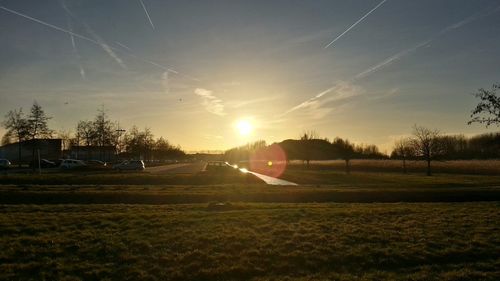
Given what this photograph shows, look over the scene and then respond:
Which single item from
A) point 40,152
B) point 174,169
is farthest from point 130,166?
point 40,152

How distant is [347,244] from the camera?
1329 cm

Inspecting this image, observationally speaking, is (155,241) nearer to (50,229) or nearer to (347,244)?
(50,229)

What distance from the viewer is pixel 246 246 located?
12922 millimetres

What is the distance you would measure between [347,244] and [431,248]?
2499 millimetres

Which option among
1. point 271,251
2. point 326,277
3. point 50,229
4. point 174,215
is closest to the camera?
point 326,277

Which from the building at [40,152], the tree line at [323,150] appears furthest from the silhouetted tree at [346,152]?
the building at [40,152]

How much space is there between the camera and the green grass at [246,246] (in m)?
10.7

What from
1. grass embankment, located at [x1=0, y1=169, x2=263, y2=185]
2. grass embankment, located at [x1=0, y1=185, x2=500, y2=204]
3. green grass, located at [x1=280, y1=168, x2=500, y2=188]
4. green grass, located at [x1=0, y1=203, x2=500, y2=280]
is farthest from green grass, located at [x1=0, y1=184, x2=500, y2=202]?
green grass, located at [x1=0, y1=203, x2=500, y2=280]

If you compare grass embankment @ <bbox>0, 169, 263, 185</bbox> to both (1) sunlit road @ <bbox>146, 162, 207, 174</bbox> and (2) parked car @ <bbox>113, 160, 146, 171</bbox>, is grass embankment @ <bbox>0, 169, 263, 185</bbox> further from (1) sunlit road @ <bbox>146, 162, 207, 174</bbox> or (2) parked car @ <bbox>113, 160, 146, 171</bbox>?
(2) parked car @ <bbox>113, 160, 146, 171</bbox>

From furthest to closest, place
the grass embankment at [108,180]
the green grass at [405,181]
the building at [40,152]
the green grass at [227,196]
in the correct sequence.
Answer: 1. the building at [40,152]
2. the green grass at [405,181]
3. the grass embankment at [108,180]
4. the green grass at [227,196]

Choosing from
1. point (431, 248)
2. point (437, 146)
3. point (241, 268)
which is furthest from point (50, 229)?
point (437, 146)

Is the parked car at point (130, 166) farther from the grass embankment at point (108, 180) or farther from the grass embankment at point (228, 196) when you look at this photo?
the grass embankment at point (228, 196)

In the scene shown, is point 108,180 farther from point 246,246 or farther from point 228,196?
point 246,246

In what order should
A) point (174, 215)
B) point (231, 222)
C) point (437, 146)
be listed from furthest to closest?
point (437, 146)
point (174, 215)
point (231, 222)
